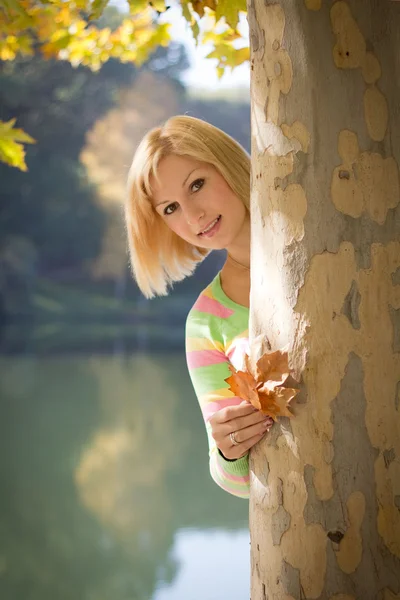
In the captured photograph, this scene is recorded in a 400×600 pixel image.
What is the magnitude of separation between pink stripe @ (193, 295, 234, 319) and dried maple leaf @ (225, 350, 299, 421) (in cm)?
36

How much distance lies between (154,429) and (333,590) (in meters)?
3.97

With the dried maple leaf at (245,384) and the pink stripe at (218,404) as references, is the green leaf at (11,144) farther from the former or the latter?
the dried maple leaf at (245,384)

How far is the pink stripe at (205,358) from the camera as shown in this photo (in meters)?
1.32

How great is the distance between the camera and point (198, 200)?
1340 mm

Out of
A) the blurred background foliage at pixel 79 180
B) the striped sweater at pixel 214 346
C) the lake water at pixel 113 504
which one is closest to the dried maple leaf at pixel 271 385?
the striped sweater at pixel 214 346

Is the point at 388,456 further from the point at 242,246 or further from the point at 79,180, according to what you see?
the point at 79,180

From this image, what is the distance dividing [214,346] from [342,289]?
0.44 meters

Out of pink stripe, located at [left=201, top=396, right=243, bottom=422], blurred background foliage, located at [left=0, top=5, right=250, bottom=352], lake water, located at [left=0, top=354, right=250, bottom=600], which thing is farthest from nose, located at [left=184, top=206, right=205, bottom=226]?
blurred background foliage, located at [left=0, top=5, right=250, bottom=352]

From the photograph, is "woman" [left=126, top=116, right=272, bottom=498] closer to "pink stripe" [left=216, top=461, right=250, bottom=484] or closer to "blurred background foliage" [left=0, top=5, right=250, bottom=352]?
"pink stripe" [left=216, top=461, right=250, bottom=484]

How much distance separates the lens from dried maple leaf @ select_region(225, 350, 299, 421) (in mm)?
945

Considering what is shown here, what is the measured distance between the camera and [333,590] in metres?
0.93

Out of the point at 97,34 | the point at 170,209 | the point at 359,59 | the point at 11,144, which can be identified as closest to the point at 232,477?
the point at 170,209

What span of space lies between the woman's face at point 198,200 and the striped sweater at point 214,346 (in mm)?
93

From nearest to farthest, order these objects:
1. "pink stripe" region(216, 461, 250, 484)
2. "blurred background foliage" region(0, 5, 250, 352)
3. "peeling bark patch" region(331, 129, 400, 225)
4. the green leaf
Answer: "peeling bark patch" region(331, 129, 400, 225)
"pink stripe" region(216, 461, 250, 484)
the green leaf
"blurred background foliage" region(0, 5, 250, 352)
